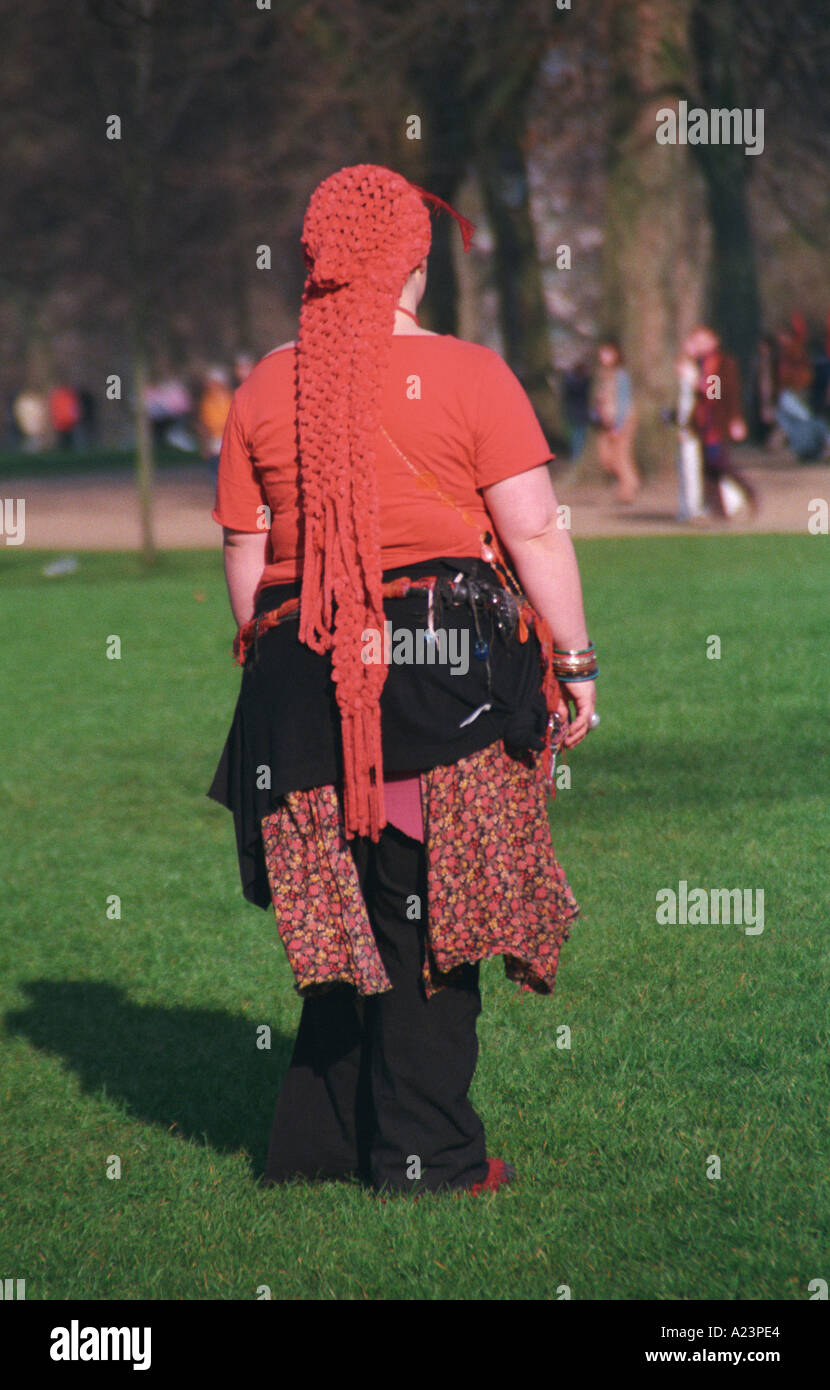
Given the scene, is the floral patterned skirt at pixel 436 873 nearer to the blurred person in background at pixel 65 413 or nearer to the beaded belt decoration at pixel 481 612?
the beaded belt decoration at pixel 481 612

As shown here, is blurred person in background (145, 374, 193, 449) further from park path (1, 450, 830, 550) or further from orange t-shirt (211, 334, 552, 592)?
orange t-shirt (211, 334, 552, 592)

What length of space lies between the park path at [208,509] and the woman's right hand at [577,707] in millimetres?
15987

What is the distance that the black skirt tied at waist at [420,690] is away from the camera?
356 cm

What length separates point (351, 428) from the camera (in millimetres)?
3496

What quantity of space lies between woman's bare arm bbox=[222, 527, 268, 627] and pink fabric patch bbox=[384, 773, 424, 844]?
0.48 metres

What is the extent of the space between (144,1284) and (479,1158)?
2.36 feet

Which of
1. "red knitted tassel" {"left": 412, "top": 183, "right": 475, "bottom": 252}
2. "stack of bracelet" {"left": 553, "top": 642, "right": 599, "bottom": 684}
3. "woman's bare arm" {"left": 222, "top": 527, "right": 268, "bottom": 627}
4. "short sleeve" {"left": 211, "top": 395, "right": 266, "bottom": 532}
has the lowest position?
"stack of bracelet" {"left": 553, "top": 642, "right": 599, "bottom": 684}

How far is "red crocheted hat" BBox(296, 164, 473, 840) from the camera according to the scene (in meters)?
3.50

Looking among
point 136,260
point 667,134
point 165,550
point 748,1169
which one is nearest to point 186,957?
point 748,1169

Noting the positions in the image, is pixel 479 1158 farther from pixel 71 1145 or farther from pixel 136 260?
pixel 136 260

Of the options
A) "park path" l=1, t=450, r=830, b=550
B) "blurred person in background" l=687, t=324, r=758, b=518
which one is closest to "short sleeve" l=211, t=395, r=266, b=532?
"blurred person in background" l=687, t=324, r=758, b=518

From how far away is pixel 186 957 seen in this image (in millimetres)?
5914

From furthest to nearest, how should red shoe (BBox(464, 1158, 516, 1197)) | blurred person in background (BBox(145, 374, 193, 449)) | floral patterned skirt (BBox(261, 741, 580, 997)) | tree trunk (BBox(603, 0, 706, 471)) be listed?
blurred person in background (BBox(145, 374, 193, 449)) → tree trunk (BBox(603, 0, 706, 471)) → red shoe (BBox(464, 1158, 516, 1197)) → floral patterned skirt (BBox(261, 741, 580, 997))

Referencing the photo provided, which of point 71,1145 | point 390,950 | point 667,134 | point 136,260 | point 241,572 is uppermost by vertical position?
point 667,134
